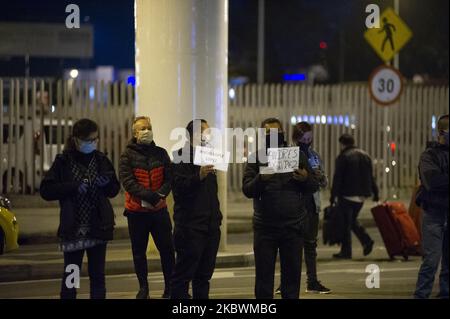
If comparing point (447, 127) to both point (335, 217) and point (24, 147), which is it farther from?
point (24, 147)

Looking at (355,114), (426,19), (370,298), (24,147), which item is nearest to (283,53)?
(426,19)

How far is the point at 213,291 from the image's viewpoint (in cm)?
1329

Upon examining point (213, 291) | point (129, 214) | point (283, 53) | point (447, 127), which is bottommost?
point (213, 291)

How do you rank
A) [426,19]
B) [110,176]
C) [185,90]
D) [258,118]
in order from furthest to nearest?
[426,19], [258,118], [185,90], [110,176]

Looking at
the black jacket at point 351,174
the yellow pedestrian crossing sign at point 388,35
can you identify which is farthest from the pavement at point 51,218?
the black jacket at point 351,174

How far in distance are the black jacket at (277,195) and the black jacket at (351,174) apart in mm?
5869

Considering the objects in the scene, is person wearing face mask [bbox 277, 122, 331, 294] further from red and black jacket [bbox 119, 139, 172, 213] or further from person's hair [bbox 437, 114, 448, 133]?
red and black jacket [bbox 119, 139, 172, 213]

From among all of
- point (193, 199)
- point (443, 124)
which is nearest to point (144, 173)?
point (193, 199)

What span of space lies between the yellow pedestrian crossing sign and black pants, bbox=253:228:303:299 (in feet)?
34.1

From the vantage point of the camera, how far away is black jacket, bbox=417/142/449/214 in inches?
443

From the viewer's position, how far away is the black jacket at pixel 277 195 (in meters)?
10.5

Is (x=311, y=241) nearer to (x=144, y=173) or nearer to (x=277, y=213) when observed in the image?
(x=144, y=173)

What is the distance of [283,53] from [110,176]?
5131cm

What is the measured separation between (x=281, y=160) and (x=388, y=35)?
10.6 metres
